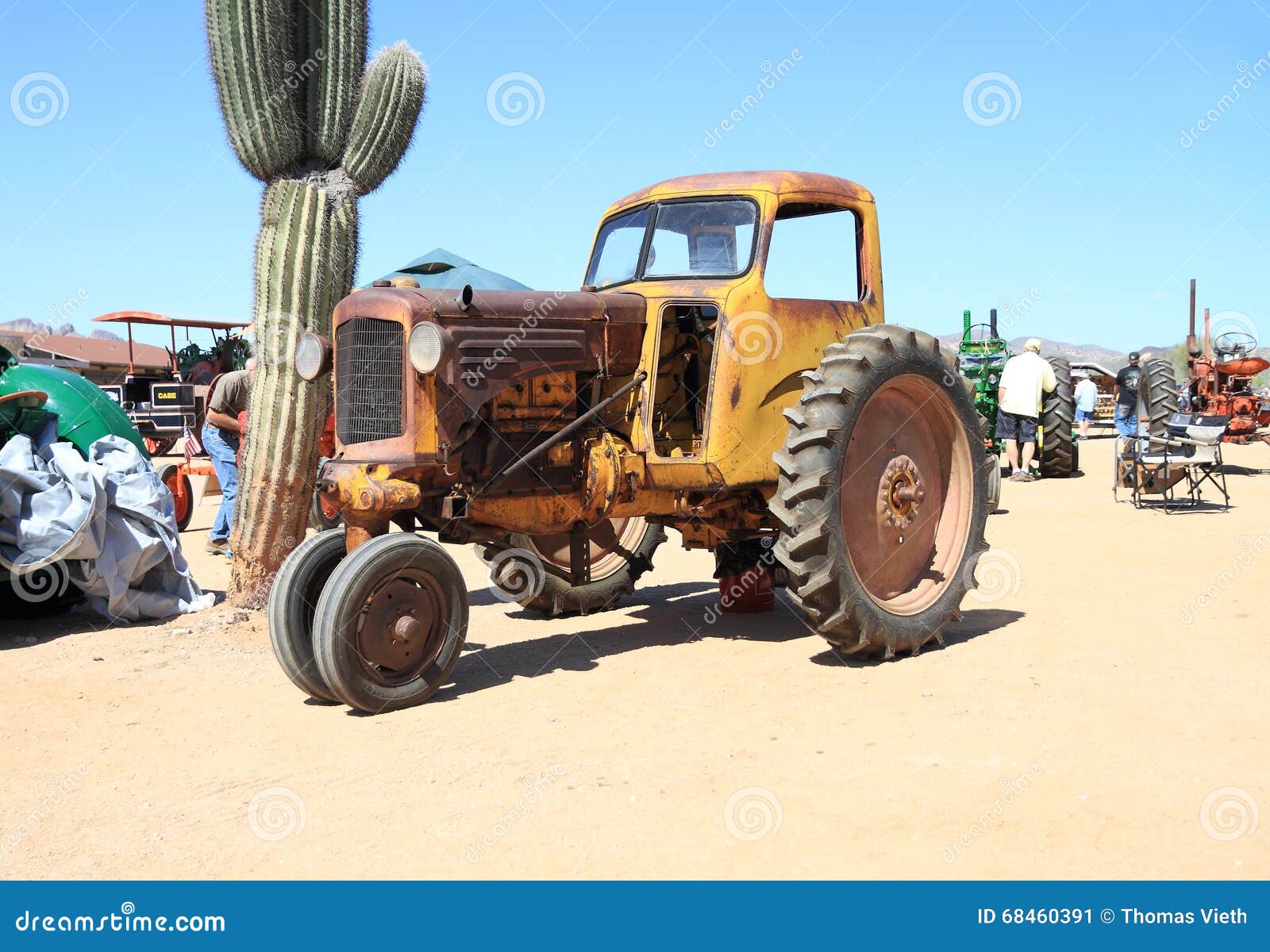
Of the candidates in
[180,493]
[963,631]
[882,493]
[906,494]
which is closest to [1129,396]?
[963,631]

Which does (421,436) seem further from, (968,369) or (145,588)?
(968,369)

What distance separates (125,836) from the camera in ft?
12.4

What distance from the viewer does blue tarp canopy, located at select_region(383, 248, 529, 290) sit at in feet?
54.0

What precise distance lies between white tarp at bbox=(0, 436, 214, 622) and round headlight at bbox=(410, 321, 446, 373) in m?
3.13

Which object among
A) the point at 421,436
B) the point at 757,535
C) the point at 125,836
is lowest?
the point at 125,836

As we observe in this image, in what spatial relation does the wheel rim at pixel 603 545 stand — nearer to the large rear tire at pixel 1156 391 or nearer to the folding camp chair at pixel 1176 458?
the folding camp chair at pixel 1176 458

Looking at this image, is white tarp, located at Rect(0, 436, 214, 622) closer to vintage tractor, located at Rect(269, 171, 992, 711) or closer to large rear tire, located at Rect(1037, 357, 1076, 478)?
vintage tractor, located at Rect(269, 171, 992, 711)

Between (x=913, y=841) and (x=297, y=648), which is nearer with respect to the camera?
(x=913, y=841)

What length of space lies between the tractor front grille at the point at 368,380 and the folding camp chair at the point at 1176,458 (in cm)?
958

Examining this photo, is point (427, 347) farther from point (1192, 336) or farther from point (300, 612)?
point (1192, 336)

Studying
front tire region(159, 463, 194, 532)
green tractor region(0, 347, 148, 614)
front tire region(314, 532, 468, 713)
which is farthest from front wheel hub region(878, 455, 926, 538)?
front tire region(159, 463, 194, 532)

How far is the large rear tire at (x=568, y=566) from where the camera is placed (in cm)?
690

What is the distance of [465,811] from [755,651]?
2749 millimetres

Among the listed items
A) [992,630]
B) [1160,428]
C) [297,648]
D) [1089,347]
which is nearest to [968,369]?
[1160,428]
